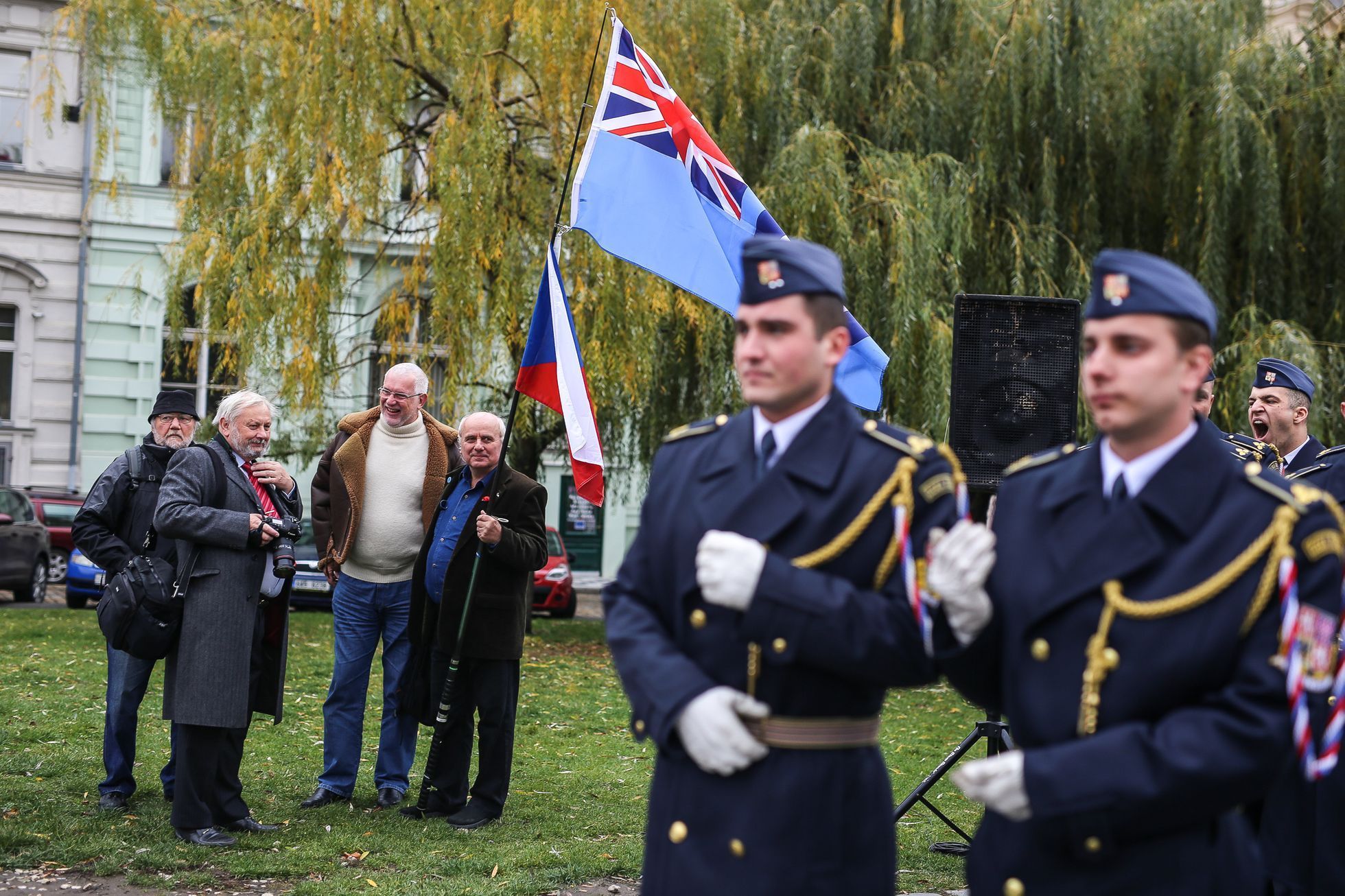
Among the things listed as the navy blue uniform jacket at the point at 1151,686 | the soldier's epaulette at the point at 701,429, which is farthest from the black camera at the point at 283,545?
the navy blue uniform jacket at the point at 1151,686

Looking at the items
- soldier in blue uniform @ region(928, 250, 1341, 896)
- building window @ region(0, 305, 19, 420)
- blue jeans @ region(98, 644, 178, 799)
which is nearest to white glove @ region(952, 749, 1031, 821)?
soldier in blue uniform @ region(928, 250, 1341, 896)

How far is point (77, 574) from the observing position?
18.4m

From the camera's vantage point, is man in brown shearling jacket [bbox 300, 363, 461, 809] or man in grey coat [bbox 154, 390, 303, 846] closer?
man in grey coat [bbox 154, 390, 303, 846]

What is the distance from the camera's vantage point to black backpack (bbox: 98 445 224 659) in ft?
21.8

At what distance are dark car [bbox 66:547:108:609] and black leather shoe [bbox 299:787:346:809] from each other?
11833mm

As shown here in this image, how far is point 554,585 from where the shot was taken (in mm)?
21500

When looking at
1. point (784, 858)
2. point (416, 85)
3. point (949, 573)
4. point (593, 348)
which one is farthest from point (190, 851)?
point (416, 85)

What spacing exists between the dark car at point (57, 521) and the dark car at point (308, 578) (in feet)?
13.4

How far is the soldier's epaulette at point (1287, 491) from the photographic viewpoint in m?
2.74

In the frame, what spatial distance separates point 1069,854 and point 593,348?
10214mm

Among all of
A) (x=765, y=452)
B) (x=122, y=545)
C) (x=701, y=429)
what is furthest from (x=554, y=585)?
(x=765, y=452)

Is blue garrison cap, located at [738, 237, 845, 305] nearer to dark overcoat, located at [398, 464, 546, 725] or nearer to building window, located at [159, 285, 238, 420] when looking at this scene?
dark overcoat, located at [398, 464, 546, 725]

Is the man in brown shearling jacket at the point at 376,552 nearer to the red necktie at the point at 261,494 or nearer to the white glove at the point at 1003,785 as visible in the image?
the red necktie at the point at 261,494

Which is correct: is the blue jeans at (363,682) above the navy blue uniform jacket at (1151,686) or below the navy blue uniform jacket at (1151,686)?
below
